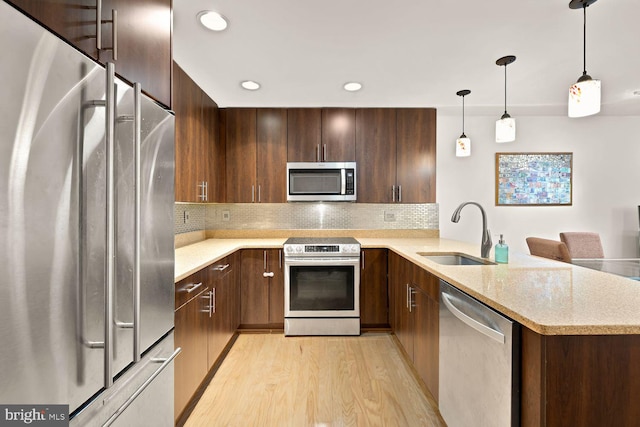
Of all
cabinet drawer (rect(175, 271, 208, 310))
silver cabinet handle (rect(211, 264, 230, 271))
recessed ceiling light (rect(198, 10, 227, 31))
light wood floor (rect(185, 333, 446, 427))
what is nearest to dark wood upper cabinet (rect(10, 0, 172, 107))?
recessed ceiling light (rect(198, 10, 227, 31))

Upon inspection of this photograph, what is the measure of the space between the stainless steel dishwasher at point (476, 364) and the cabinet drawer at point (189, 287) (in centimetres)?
138

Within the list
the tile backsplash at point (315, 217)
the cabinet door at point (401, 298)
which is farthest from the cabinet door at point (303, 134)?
the cabinet door at point (401, 298)

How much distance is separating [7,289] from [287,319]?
8.53 feet

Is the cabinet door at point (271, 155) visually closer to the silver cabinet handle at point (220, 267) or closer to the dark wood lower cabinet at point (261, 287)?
the dark wood lower cabinet at point (261, 287)

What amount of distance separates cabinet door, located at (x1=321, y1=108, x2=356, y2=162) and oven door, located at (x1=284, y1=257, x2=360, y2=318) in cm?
115

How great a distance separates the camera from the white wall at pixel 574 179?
13.0ft

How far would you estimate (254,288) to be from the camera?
10.3ft

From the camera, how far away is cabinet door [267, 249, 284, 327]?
3145 mm

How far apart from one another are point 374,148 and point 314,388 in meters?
2.42

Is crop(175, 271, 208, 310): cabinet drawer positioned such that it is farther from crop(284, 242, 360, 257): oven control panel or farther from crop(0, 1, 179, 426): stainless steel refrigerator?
crop(284, 242, 360, 257): oven control panel

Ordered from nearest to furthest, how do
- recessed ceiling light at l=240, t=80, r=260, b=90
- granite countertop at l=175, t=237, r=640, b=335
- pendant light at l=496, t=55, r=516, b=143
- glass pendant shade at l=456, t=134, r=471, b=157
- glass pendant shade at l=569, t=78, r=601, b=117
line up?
granite countertop at l=175, t=237, r=640, b=335 → glass pendant shade at l=569, t=78, r=601, b=117 → pendant light at l=496, t=55, r=516, b=143 → recessed ceiling light at l=240, t=80, r=260, b=90 → glass pendant shade at l=456, t=134, r=471, b=157

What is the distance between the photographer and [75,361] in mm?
810

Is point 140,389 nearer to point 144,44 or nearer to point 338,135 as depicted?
point 144,44

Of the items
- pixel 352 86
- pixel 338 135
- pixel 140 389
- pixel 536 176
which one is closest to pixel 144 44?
pixel 140 389
